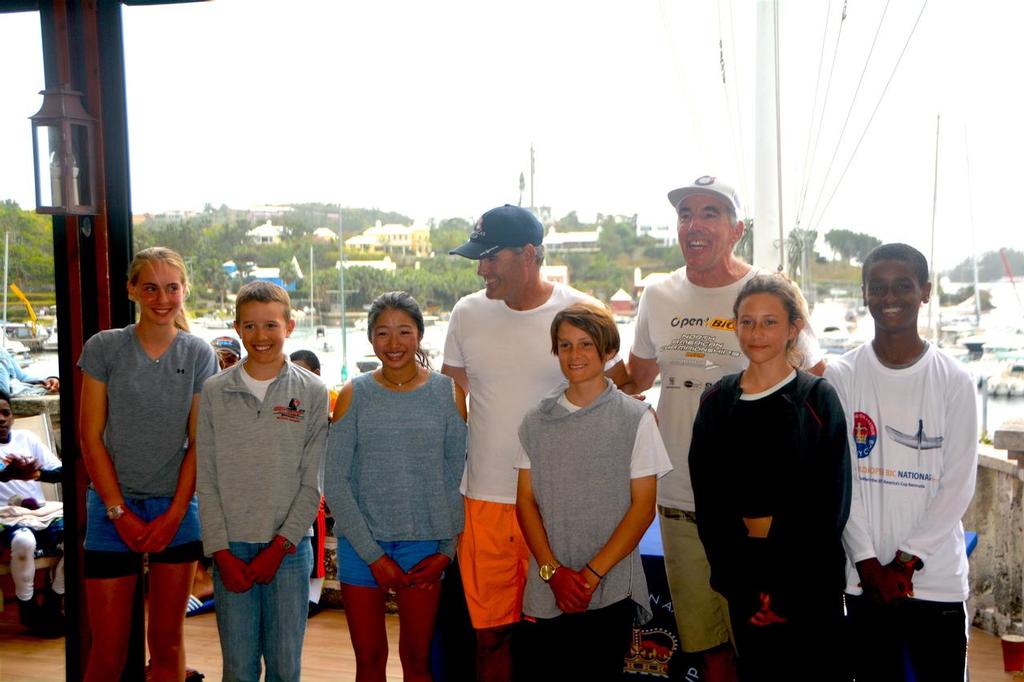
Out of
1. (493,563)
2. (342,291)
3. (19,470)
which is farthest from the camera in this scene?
(342,291)

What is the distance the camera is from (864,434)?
2.21 metres

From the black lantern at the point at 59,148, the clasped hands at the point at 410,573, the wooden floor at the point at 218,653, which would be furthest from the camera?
the wooden floor at the point at 218,653

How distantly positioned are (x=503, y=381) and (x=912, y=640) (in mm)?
1210

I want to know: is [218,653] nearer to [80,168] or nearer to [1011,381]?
[80,168]

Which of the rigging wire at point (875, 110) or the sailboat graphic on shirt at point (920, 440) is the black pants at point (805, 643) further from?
the rigging wire at point (875, 110)

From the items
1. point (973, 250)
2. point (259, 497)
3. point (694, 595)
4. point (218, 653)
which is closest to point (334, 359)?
point (218, 653)

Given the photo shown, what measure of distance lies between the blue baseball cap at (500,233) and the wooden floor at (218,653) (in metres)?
1.78

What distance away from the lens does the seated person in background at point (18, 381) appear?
4148mm

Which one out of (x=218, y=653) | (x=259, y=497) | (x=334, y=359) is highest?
(x=334, y=359)

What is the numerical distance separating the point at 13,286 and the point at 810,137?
12.0ft

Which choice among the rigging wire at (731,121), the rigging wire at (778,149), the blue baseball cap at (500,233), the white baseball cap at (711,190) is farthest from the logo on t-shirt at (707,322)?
the rigging wire at (731,121)

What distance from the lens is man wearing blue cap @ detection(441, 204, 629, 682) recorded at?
2.49 metres

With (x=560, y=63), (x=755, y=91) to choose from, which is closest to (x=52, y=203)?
(x=560, y=63)

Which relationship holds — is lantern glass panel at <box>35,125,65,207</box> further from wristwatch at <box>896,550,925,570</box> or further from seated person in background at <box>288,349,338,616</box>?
wristwatch at <box>896,550,925,570</box>
